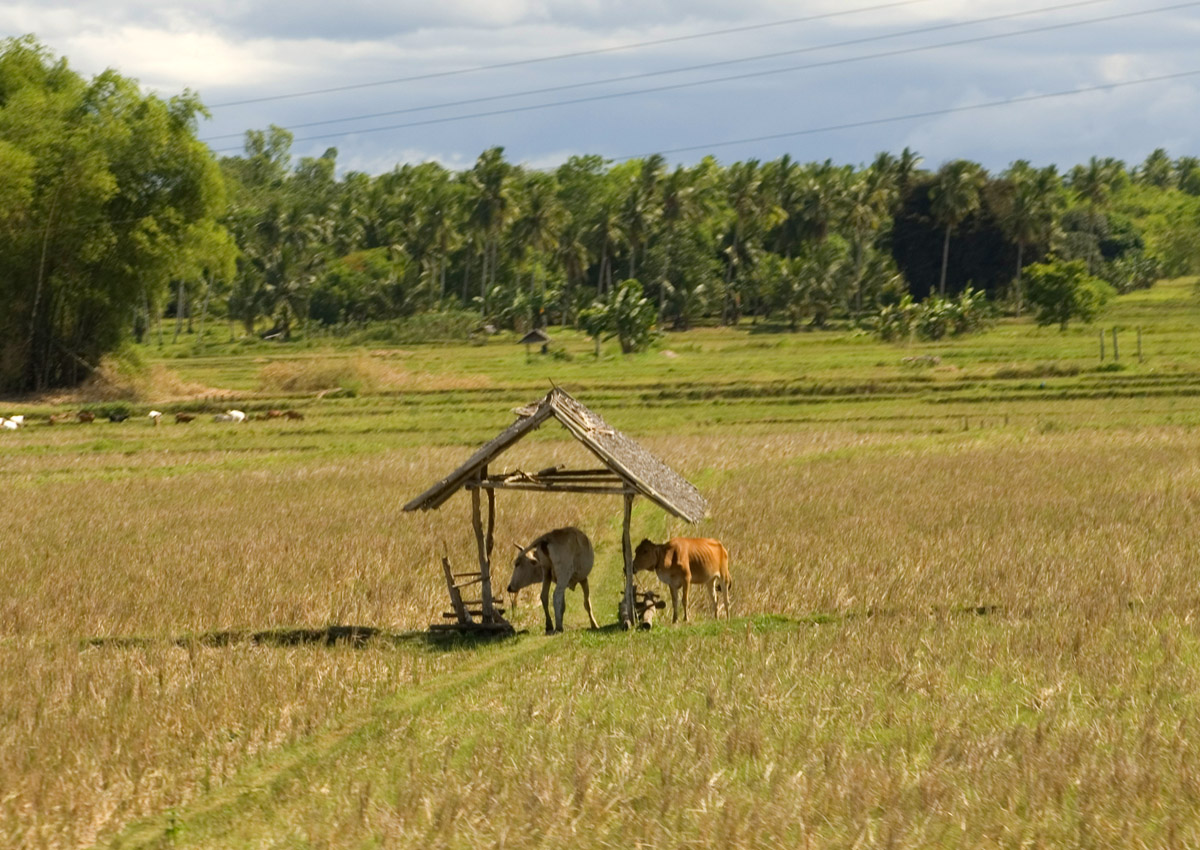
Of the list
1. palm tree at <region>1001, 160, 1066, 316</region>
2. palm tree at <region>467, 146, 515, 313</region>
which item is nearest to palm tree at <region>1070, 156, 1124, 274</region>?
palm tree at <region>1001, 160, 1066, 316</region>

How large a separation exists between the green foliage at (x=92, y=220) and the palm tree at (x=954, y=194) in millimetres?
34498

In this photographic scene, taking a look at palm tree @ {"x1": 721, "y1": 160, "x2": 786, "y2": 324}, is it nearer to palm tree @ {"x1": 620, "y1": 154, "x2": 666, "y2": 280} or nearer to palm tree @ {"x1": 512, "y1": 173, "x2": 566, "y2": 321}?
palm tree @ {"x1": 620, "y1": 154, "x2": 666, "y2": 280}

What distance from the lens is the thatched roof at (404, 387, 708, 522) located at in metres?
11.6

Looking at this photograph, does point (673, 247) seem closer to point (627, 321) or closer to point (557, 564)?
point (627, 321)

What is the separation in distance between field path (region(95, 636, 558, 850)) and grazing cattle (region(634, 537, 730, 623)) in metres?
1.34

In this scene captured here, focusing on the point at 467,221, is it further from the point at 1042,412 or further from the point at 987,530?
the point at 987,530

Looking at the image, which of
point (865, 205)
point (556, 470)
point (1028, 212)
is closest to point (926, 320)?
point (1028, 212)

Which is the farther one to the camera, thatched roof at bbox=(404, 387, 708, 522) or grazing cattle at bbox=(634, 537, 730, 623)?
grazing cattle at bbox=(634, 537, 730, 623)

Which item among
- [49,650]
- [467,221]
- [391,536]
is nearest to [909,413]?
[391,536]

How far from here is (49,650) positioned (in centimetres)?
1088

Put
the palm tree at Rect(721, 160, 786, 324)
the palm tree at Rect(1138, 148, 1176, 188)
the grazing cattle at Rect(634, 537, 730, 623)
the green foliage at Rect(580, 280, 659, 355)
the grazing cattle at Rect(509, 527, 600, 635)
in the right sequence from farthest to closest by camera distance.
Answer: the palm tree at Rect(1138, 148, 1176, 188)
the palm tree at Rect(721, 160, 786, 324)
the green foliage at Rect(580, 280, 659, 355)
the grazing cattle at Rect(634, 537, 730, 623)
the grazing cattle at Rect(509, 527, 600, 635)

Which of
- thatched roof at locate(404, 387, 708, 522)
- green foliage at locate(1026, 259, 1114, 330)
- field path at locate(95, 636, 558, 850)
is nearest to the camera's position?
field path at locate(95, 636, 558, 850)

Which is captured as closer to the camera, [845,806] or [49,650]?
[845,806]

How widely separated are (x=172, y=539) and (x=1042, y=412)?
20.1 metres
